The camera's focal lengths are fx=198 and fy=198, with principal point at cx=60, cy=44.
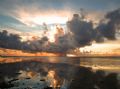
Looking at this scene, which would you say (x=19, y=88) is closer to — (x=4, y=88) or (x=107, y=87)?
(x=4, y=88)

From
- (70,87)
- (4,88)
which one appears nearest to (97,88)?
(70,87)

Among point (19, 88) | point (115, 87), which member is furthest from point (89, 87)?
point (19, 88)

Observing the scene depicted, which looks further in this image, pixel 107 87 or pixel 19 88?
pixel 107 87

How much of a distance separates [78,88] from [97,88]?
8.81 meters

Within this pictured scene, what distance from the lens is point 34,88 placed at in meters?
86.6

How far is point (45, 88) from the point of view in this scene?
289 feet

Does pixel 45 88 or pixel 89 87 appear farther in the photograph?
pixel 89 87

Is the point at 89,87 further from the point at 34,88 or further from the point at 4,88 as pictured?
the point at 4,88

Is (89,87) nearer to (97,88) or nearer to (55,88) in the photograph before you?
(97,88)

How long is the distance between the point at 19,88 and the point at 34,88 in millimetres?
6522

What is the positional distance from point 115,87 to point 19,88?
45.4m

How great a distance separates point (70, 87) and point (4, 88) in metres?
29.5

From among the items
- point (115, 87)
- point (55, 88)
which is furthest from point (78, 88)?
point (115, 87)

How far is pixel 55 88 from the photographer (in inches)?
3428
